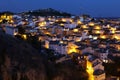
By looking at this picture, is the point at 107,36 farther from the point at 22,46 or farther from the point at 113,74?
the point at 22,46

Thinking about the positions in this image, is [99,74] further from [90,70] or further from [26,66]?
[26,66]

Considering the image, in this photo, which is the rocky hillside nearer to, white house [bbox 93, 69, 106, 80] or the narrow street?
the narrow street

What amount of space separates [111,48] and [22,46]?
53.2 feet

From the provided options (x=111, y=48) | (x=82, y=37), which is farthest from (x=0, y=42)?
(x=82, y=37)

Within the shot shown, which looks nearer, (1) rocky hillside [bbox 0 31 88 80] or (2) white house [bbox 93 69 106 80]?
(1) rocky hillside [bbox 0 31 88 80]

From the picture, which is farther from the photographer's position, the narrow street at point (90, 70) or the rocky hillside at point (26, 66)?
the narrow street at point (90, 70)

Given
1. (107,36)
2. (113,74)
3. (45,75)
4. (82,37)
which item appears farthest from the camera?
(107,36)

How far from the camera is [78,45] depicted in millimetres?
40750

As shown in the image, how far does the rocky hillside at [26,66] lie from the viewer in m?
21.6

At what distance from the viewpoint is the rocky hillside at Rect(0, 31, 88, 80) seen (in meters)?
21.6

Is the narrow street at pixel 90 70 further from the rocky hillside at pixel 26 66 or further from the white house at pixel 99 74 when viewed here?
the rocky hillside at pixel 26 66

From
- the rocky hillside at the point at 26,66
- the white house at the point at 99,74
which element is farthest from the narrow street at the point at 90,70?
the rocky hillside at the point at 26,66

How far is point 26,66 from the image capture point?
22.4 metres

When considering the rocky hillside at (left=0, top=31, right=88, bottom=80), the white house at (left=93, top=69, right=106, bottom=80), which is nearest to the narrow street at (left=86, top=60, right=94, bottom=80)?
the white house at (left=93, top=69, right=106, bottom=80)
